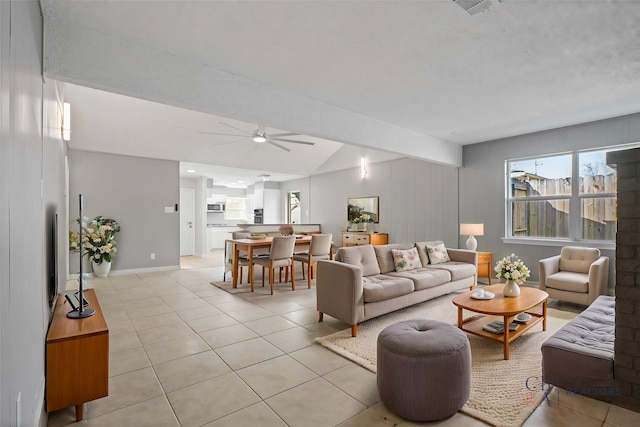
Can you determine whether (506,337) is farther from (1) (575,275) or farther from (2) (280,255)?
(2) (280,255)

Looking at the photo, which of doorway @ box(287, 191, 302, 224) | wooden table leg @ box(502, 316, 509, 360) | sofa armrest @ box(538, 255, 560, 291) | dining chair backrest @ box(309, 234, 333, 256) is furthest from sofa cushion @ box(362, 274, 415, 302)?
doorway @ box(287, 191, 302, 224)

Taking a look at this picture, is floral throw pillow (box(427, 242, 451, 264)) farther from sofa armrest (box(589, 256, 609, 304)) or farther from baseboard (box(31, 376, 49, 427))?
baseboard (box(31, 376, 49, 427))

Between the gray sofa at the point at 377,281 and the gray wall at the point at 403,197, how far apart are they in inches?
59.4

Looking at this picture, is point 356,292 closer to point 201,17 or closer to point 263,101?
point 263,101

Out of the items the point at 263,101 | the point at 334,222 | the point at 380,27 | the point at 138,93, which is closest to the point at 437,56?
the point at 380,27

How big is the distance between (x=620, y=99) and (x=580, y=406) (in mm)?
3638

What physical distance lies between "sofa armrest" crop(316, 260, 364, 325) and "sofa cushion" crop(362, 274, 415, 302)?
0.33ft

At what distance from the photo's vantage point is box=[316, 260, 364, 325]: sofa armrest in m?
3.28

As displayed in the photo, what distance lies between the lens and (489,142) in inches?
231

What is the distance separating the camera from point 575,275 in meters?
4.32

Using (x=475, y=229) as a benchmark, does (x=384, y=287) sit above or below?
below

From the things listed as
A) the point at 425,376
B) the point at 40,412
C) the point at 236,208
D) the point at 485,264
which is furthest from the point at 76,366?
the point at 236,208

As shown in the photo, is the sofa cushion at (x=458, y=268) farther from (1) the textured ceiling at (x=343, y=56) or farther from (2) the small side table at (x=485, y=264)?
(1) the textured ceiling at (x=343, y=56)

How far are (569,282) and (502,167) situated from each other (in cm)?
231
